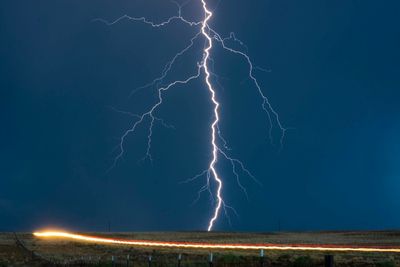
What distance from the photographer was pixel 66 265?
23.6m

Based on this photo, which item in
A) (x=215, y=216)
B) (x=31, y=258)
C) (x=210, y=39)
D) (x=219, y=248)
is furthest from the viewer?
(x=210, y=39)

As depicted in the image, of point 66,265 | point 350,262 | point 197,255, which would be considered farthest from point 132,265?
point 350,262

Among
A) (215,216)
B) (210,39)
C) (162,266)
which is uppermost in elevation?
(210,39)

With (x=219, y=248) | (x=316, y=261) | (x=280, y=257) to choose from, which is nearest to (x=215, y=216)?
(x=219, y=248)

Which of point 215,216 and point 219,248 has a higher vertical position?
point 215,216

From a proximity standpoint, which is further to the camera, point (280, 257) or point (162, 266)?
point (280, 257)

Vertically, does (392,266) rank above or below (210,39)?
below

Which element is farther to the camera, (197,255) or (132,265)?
(197,255)

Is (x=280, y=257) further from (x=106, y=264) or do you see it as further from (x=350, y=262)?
(x=106, y=264)

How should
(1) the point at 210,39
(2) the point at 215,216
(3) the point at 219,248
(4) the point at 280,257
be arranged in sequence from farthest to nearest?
(1) the point at 210,39, (2) the point at 215,216, (3) the point at 219,248, (4) the point at 280,257

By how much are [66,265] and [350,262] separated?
10957 millimetres

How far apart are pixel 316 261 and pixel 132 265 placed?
22.7 feet

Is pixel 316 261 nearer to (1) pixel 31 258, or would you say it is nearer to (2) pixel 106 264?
(2) pixel 106 264

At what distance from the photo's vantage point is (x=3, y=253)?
3434cm
